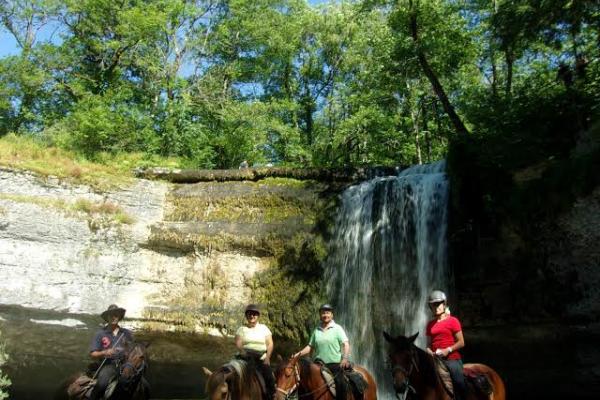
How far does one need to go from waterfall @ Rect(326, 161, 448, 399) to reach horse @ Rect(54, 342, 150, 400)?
26.1 ft

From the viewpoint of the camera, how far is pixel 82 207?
53.9ft

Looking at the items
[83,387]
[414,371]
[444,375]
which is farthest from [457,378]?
[83,387]

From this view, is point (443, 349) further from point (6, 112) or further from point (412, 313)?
point (6, 112)

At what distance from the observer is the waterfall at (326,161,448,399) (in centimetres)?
1496

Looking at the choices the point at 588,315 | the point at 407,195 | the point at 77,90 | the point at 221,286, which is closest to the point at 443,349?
the point at 588,315

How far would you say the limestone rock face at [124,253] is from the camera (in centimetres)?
1523

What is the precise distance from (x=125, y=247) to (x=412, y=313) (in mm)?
9131

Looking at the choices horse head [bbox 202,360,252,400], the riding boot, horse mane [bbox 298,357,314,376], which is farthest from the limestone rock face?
horse mane [bbox 298,357,314,376]

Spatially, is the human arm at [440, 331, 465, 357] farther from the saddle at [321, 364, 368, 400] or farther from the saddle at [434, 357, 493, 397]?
the saddle at [321, 364, 368, 400]

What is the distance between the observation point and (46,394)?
50.9ft

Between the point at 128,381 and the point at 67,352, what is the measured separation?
30.9 feet

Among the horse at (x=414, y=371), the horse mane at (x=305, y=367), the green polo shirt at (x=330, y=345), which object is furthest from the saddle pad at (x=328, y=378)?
the horse at (x=414, y=371)

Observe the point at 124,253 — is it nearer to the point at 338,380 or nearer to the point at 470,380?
the point at 338,380

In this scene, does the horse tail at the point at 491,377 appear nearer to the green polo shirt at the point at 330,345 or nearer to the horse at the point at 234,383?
the green polo shirt at the point at 330,345
